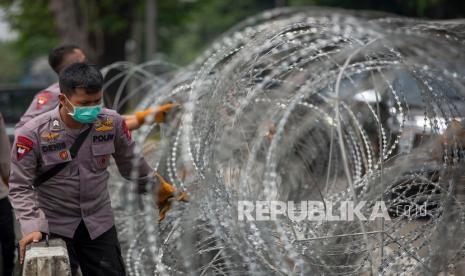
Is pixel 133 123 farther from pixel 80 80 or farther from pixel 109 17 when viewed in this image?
pixel 109 17

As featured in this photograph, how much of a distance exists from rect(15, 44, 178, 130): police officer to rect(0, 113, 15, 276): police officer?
153mm

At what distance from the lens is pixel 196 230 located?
4.64 metres

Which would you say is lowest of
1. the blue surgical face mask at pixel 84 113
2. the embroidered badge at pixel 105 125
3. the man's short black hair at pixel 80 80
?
the embroidered badge at pixel 105 125

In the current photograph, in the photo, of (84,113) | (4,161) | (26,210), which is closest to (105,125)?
(84,113)

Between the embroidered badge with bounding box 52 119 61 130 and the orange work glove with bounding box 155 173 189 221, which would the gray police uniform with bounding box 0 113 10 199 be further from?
the embroidered badge with bounding box 52 119 61 130

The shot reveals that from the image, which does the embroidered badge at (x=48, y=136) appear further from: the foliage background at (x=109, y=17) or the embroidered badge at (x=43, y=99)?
the foliage background at (x=109, y=17)

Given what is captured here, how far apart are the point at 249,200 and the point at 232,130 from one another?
0.41 metres

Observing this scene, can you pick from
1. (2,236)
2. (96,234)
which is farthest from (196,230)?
(2,236)

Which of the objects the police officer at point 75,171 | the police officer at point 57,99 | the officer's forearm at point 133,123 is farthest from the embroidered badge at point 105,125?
the officer's forearm at point 133,123

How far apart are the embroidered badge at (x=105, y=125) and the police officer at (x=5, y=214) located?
4.50ft

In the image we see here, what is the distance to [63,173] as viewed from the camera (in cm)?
429

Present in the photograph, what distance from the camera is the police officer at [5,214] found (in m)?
5.44

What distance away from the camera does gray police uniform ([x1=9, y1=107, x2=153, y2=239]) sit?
4.17m

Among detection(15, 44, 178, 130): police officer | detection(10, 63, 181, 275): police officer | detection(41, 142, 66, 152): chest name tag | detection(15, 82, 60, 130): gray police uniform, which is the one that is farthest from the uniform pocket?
detection(15, 82, 60, 130): gray police uniform
